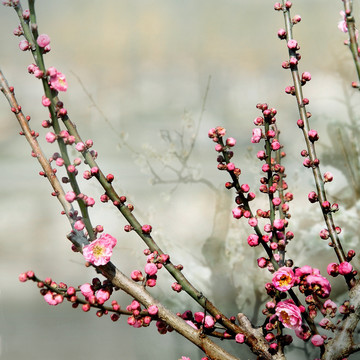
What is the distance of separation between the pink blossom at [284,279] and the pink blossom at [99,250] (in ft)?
0.65

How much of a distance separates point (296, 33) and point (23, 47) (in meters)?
0.80

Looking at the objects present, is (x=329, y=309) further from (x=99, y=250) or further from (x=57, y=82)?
(x=57, y=82)

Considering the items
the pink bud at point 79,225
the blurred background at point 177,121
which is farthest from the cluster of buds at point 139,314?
the blurred background at point 177,121

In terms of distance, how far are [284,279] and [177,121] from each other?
65cm

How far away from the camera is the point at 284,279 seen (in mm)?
562

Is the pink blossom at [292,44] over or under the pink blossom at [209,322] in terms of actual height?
over

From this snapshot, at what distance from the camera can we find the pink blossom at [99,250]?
20.5 inches

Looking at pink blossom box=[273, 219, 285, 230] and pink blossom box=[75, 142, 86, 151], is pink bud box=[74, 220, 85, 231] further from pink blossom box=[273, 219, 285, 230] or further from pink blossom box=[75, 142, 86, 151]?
pink blossom box=[273, 219, 285, 230]

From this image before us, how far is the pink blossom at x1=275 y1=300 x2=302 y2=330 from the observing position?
57 cm

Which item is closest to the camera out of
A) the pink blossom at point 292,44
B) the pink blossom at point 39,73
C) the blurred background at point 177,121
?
the pink blossom at point 39,73

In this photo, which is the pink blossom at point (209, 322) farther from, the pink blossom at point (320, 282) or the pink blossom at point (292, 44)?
the pink blossom at point (292, 44)

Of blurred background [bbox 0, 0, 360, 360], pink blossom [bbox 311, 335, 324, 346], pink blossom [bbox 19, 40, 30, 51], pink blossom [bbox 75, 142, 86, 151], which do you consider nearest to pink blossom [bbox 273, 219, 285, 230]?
pink blossom [bbox 311, 335, 324, 346]

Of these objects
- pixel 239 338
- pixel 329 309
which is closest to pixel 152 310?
pixel 239 338

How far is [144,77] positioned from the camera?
3.71 feet
